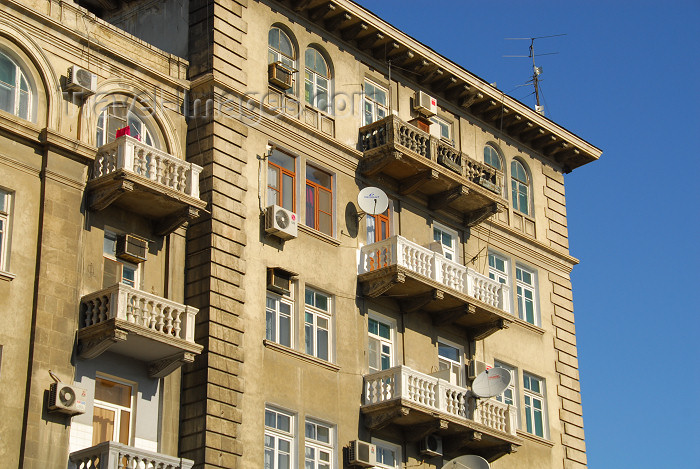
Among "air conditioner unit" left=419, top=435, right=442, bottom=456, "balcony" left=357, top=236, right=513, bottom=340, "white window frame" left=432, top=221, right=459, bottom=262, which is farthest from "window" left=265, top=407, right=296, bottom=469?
"white window frame" left=432, top=221, right=459, bottom=262

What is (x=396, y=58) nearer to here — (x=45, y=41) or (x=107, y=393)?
(x=45, y=41)

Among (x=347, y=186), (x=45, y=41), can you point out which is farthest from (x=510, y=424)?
(x=45, y=41)

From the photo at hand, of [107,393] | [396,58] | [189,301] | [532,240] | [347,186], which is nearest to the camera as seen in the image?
[107,393]

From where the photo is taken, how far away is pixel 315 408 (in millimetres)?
29797

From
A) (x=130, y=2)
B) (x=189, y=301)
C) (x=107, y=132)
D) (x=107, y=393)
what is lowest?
(x=107, y=393)

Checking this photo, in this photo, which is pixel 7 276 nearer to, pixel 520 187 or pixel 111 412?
pixel 111 412

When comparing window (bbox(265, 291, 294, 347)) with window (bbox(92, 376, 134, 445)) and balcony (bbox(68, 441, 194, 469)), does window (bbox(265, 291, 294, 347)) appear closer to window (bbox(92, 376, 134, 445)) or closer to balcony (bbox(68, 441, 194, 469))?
window (bbox(92, 376, 134, 445))

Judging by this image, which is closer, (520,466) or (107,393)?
(107,393)

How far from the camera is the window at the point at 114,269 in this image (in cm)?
2720

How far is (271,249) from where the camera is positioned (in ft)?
99.5

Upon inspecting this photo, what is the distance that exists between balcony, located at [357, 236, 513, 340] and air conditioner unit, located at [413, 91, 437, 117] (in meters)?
5.33

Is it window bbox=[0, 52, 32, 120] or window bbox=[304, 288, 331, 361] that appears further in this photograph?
window bbox=[304, 288, 331, 361]

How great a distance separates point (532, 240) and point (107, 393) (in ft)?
55.9

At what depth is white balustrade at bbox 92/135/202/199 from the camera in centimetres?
2700
